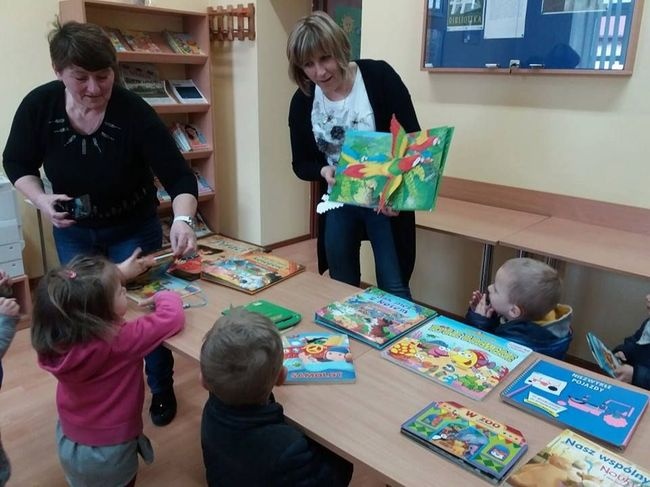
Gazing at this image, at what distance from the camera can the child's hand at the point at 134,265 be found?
5.65 ft

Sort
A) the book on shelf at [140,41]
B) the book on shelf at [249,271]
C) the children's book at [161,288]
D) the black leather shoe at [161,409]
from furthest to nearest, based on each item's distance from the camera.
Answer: the book on shelf at [140,41] < the black leather shoe at [161,409] < the book on shelf at [249,271] < the children's book at [161,288]

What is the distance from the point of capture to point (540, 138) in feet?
8.90

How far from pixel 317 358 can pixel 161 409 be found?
1.17 m

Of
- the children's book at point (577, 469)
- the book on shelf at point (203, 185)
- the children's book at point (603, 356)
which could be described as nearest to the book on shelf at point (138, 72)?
the book on shelf at point (203, 185)

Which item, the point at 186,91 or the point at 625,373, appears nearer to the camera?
the point at 625,373

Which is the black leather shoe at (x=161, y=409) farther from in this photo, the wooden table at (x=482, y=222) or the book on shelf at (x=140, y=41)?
the book on shelf at (x=140, y=41)

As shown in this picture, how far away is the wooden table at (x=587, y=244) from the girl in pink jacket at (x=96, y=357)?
1.51 meters

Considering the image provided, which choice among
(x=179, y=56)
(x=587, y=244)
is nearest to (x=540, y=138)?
(x=587, y=244)

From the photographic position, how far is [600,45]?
2.39 m

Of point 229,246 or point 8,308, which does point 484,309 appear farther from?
point 8,308

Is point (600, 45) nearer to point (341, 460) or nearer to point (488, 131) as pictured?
point (488, 131)

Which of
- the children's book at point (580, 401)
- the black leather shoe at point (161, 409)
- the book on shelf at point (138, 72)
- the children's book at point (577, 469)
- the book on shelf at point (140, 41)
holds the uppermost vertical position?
the book on shelf at point (140, 41)

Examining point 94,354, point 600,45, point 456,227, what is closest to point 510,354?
point 94,354

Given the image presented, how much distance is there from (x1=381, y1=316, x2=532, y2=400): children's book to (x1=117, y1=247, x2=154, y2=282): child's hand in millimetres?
834
